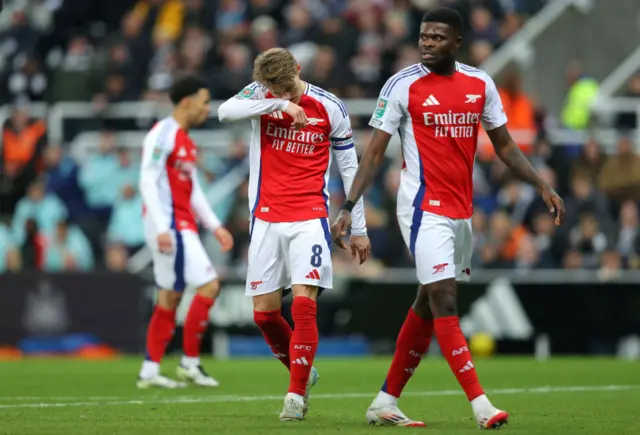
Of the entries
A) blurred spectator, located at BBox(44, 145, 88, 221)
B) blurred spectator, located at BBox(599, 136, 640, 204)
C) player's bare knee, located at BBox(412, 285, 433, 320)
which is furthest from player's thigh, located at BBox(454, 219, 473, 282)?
blurred spectator, located at BBox(44, 145, 88, 221)

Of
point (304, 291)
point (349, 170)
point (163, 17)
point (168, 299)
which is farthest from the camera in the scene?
point (163, 17)

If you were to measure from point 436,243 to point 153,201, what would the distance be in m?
4.88

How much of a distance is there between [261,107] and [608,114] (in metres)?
13.3

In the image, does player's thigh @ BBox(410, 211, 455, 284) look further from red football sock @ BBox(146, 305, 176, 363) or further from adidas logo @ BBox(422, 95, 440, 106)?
red football sock @ BBox(146, 305, 176, 363)

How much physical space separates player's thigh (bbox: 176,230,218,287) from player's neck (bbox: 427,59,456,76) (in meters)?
4.89

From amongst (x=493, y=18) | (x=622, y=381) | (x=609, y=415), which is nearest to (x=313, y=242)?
(x=609, y=415)

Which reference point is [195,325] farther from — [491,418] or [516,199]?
[516,199]

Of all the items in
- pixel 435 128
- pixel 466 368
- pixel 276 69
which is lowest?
pixel 466 368

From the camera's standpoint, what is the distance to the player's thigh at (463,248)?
28.6ft

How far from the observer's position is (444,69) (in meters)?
8.73

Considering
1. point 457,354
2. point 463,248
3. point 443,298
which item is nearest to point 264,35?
point 463,248

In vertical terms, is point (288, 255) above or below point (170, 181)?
below

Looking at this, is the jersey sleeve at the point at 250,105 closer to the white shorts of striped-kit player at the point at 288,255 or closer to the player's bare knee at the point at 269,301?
the white shorts of striped-kit player at the point at 288,255

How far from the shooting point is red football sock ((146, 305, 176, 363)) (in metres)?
13.0
